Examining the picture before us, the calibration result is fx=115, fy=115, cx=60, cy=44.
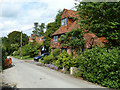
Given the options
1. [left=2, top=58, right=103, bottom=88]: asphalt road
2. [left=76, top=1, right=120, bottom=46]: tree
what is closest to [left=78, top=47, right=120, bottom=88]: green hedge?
[left=2, top=58, right=103, bottom=88]: asphalt road

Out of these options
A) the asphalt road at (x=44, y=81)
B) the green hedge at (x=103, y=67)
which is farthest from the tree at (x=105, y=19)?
the asphalt road at (x=44, y=81)

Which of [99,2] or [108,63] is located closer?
[108,63]

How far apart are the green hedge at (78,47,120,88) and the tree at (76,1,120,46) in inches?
83.1

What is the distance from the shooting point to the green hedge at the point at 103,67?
8367 mm

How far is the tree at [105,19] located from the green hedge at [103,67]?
6.93ft

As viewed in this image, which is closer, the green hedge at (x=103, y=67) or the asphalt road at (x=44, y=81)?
the green hedge at (x=103, y=67)

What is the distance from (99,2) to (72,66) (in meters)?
7.56

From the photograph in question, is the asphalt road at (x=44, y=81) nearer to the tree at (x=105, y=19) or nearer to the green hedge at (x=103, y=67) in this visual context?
the green hedge at (x=103, y=67)

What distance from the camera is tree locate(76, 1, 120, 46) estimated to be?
10.6 metres

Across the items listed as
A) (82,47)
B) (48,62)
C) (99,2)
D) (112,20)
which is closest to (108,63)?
(112,20)

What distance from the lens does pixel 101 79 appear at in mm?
9141

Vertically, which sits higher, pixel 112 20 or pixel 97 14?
pixel 97 14

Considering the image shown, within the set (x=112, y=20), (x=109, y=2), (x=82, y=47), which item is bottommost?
(x=82, y=47)

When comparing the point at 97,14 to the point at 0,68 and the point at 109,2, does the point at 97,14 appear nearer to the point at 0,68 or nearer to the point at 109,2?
the point at 109,2
